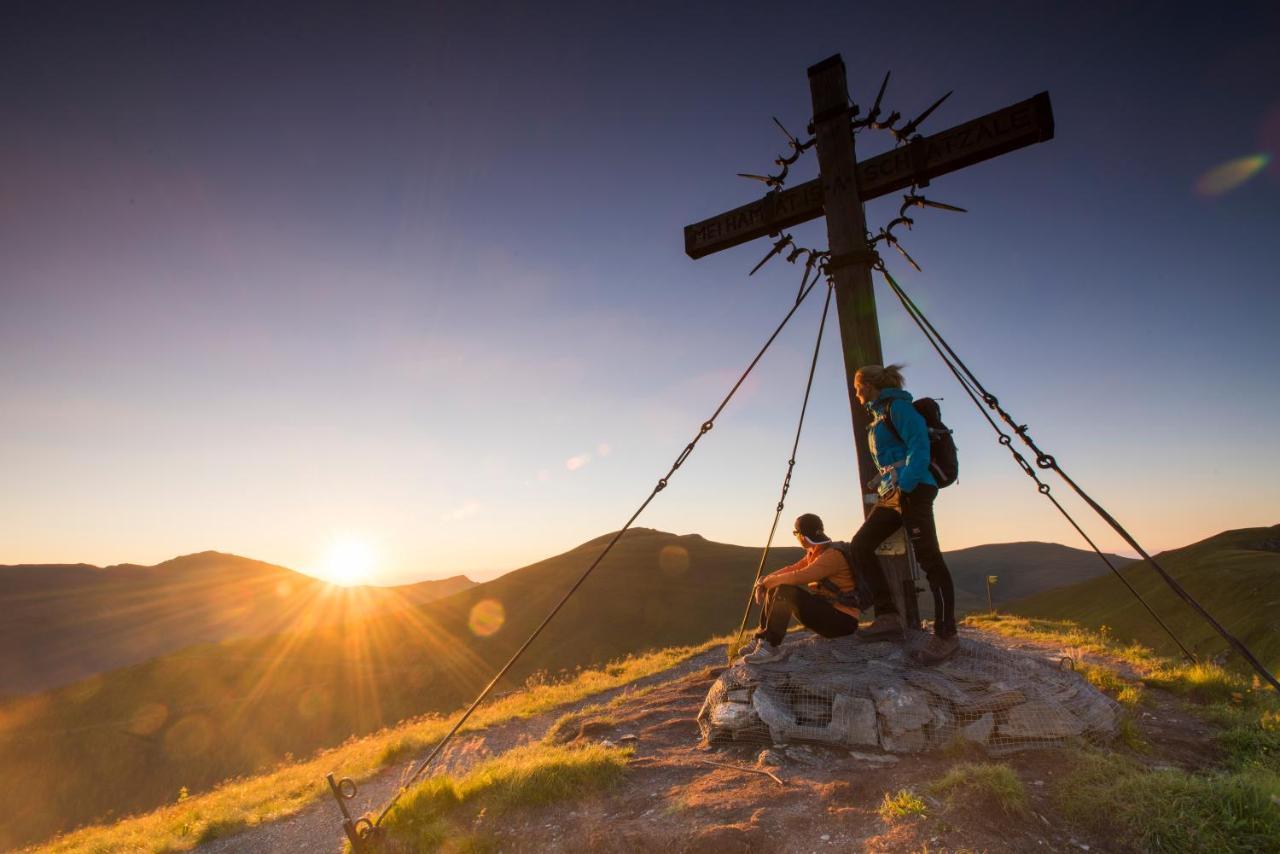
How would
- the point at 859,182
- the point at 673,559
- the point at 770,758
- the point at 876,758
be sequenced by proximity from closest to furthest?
the point at 876,758 < the point at 770,758 < the point at 859,182 < the point at 673,559

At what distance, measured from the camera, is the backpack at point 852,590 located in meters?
5.75

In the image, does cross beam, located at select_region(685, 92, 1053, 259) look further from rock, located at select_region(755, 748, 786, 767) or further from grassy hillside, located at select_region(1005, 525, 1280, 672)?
grassy hillside, located at select_region(1005, 525, 1280, 672)

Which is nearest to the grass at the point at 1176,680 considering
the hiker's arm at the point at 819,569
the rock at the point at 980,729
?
the rock at the point at 980,729

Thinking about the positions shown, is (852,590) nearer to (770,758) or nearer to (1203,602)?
(770,758)

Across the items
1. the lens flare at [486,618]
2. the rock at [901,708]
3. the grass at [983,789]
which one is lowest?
the lens flare at [486,618]

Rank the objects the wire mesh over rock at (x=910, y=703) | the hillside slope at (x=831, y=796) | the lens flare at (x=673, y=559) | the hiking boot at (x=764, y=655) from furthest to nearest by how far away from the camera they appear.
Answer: the lens flare at (x=673, y=559) → the hiking boot at (x=764, y=655) → the wire mesh over rock at (x=910, y=703) → the hillside slope at (x=831, y=796)

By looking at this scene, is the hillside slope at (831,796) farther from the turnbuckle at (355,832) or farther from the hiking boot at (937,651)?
the hiking boot at (937,651)

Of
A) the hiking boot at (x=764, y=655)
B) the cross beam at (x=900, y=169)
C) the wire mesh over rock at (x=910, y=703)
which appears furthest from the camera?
the hiking boot at (x=764, y=655)

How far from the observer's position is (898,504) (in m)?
5.14

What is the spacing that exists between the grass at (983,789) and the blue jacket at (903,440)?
214 centimetres

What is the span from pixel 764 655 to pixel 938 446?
8.90 feet

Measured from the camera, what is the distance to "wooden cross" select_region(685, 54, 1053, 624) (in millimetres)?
5586

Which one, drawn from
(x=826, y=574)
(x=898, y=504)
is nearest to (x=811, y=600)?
(x=826, y=574)

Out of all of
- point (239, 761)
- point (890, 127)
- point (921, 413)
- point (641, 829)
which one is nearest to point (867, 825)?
point (641, 829)
